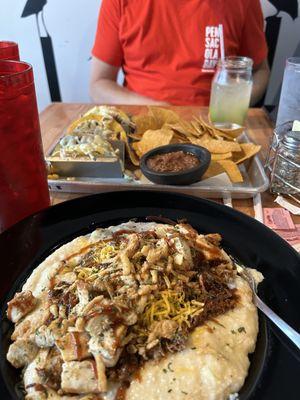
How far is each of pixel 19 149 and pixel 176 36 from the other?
212 cm

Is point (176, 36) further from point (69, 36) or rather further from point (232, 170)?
point (232, 170)

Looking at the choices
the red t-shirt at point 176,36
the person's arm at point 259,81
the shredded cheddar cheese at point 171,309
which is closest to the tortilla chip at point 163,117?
the red t-shirt at point 176,36

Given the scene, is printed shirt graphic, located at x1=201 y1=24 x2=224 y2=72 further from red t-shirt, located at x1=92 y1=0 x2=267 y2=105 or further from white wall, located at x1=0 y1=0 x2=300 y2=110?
white wall, located at x1=0 y1=0 x2=300 y2=110

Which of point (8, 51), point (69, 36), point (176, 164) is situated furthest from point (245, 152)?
point (69, 36)

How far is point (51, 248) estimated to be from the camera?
1434 millimetres

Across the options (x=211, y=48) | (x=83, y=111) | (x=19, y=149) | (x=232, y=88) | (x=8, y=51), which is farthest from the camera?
(x=211, y=48)

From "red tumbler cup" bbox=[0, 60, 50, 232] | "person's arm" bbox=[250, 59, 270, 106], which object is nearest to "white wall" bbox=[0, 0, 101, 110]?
"person's arm" bbox=[250, 59, 270, 106]

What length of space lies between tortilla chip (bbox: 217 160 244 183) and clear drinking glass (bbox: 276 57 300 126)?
56 cm

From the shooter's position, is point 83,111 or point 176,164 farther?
point 83,111

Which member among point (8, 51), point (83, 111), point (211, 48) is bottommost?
point (83, 111)

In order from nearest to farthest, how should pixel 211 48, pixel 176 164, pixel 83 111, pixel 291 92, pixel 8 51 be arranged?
pixel 8 51
pixel 176 164
pixel 291 92
pixel 83 111
pixel 211 48

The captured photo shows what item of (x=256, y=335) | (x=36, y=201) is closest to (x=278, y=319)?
(x=256, y=335)

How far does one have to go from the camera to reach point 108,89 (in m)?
3.11

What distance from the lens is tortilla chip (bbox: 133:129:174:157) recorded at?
2062mm
